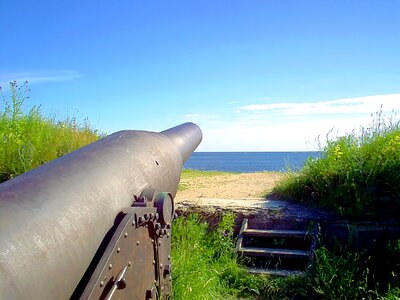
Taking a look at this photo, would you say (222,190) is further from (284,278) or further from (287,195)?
(284,278)

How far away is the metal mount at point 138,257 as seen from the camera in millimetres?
2309

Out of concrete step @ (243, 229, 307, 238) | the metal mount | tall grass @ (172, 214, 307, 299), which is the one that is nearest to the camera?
the metal mount

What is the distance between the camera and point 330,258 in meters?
5.59

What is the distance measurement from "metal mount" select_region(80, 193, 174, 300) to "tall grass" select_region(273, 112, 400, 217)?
394 centimetres

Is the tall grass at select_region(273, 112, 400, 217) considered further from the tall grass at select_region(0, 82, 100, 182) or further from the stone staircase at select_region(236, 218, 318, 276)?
the tall grass at select_region(0, 82, 100, 182)

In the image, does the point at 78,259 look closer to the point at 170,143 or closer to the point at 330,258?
the point at 170,143

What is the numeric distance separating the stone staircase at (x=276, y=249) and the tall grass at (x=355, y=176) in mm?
778

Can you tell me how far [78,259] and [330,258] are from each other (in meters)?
4.28

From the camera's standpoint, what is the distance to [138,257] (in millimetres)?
2734

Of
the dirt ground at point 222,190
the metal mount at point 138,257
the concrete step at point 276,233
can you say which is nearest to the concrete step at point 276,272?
the concrete step at point 276,233

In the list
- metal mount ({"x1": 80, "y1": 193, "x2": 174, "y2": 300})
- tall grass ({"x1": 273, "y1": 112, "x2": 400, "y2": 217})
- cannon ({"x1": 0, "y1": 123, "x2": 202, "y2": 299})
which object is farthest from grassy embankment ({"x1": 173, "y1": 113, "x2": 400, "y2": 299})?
cannon ({"x1": 0, "y1": 123, "x2": 202, "y2": 299})

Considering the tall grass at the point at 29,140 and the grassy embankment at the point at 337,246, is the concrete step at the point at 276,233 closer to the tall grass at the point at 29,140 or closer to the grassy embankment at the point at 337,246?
the grassy embankment at the point at 337,246

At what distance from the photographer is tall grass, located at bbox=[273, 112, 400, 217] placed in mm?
6242

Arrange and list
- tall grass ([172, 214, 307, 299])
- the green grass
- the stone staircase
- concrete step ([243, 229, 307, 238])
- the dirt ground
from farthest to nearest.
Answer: the dirt ground
concrete step ([243, 229, 307, 238])
the stone staircase
the green grass
tall grass ([172, 214, 307, 299])
